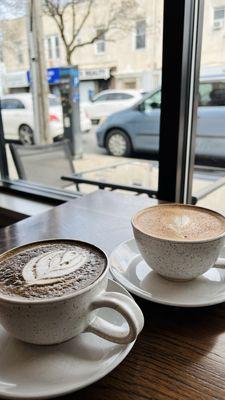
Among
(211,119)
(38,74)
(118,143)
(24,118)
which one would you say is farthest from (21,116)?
(211,119)

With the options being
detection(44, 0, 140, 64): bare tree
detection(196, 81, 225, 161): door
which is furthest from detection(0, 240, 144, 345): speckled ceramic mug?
detection(44, 0, 140, 64): bare tree

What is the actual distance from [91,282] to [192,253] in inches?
5.8

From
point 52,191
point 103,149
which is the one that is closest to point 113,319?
point 52,191

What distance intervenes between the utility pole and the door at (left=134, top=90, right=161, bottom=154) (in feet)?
2.39

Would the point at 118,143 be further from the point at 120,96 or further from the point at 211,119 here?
the point at 211,119

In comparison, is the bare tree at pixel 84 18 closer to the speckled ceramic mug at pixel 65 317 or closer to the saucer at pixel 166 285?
the saucer at pixel 166 285

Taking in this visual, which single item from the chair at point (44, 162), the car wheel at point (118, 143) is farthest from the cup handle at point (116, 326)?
the car wheel at point (118, 143)

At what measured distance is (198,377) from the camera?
0.34 metres

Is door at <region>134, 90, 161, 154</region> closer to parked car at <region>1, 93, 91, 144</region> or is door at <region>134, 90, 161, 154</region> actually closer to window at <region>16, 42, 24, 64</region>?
parked car at <region>1, 93, 91, 144</region>

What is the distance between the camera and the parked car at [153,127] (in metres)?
1.07

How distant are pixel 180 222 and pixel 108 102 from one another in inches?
67.6

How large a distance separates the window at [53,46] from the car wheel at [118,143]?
2.02ft

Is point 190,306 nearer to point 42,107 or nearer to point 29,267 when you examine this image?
point 29,267

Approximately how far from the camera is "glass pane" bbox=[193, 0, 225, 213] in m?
1.01
